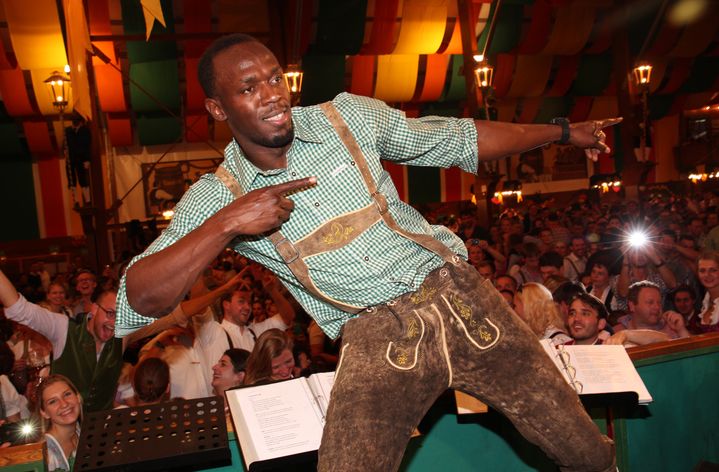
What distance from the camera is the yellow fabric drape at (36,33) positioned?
11.1 metres

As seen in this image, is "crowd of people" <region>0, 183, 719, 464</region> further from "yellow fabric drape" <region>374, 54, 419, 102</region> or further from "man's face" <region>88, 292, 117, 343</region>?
"yellow fabric drape" <region>374, 54, 419, 102</region>

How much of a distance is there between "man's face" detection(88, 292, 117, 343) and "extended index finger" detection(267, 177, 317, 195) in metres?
2.38

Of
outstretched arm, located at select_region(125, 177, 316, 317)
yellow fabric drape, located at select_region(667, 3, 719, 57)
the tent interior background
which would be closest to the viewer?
outstretched arm, located at select_region(125, 177, 316, 317)

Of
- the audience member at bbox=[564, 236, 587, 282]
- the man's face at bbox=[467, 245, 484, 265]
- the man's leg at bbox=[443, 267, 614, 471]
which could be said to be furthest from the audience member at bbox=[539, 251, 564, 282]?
the man's leg at bbox=[443, 267, 614, 471]

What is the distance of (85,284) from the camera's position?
702cm

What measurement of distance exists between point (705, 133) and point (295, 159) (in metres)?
23.3

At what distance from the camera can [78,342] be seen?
13.1 feet

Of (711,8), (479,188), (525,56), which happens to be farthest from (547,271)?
(711,8)

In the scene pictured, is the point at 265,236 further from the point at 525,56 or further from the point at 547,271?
the point at 525,56

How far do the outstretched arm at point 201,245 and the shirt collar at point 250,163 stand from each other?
8.2 inches

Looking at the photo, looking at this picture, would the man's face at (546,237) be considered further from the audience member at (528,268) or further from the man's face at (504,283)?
the man's face at (504,283)

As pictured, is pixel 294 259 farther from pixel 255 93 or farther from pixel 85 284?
pixel 85 284

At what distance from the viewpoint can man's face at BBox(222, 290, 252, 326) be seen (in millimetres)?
5363

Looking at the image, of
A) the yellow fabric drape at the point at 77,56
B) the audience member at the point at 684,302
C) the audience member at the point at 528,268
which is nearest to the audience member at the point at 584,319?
the audience member at the point at 684,302
